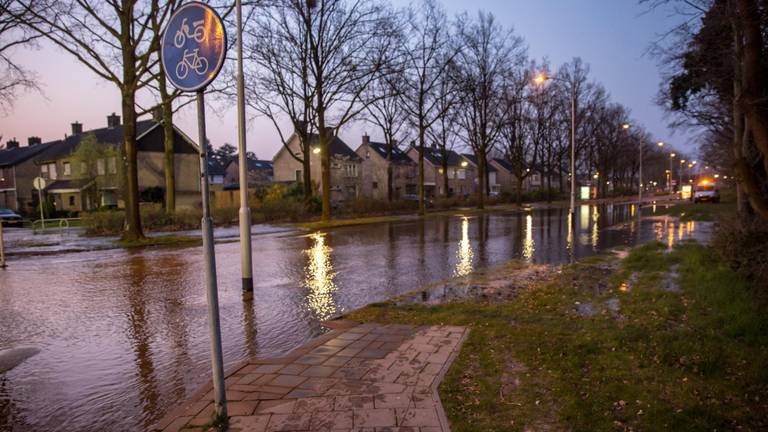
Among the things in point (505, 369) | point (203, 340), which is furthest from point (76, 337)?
point (505, 369)

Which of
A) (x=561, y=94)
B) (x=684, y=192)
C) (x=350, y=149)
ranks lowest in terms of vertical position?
(x=684, y=192)

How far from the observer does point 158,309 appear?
25.8ft

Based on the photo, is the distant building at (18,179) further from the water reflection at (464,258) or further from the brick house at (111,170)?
the water reflection at (464,258)

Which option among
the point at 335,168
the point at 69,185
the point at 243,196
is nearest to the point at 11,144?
the point at 69,185

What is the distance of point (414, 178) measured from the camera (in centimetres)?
7444

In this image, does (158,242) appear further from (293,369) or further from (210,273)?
(210,273)

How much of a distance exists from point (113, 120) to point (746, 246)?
59393 mm

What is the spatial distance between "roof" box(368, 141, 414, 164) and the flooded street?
168ft

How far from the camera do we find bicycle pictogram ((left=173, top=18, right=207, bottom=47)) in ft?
11.3

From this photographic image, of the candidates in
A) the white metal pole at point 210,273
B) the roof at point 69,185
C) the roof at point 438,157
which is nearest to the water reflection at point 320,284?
the white metal pole at point 210,273

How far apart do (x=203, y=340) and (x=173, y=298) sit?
2.99 meters

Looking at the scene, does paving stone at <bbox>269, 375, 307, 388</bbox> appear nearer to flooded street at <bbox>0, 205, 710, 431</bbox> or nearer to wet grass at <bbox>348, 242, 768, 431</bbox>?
flooded street at <bbox>0, 205, 710, 431</bbox>

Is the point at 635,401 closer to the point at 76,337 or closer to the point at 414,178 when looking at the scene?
the point at 76,337

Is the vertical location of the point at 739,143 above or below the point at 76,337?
above
